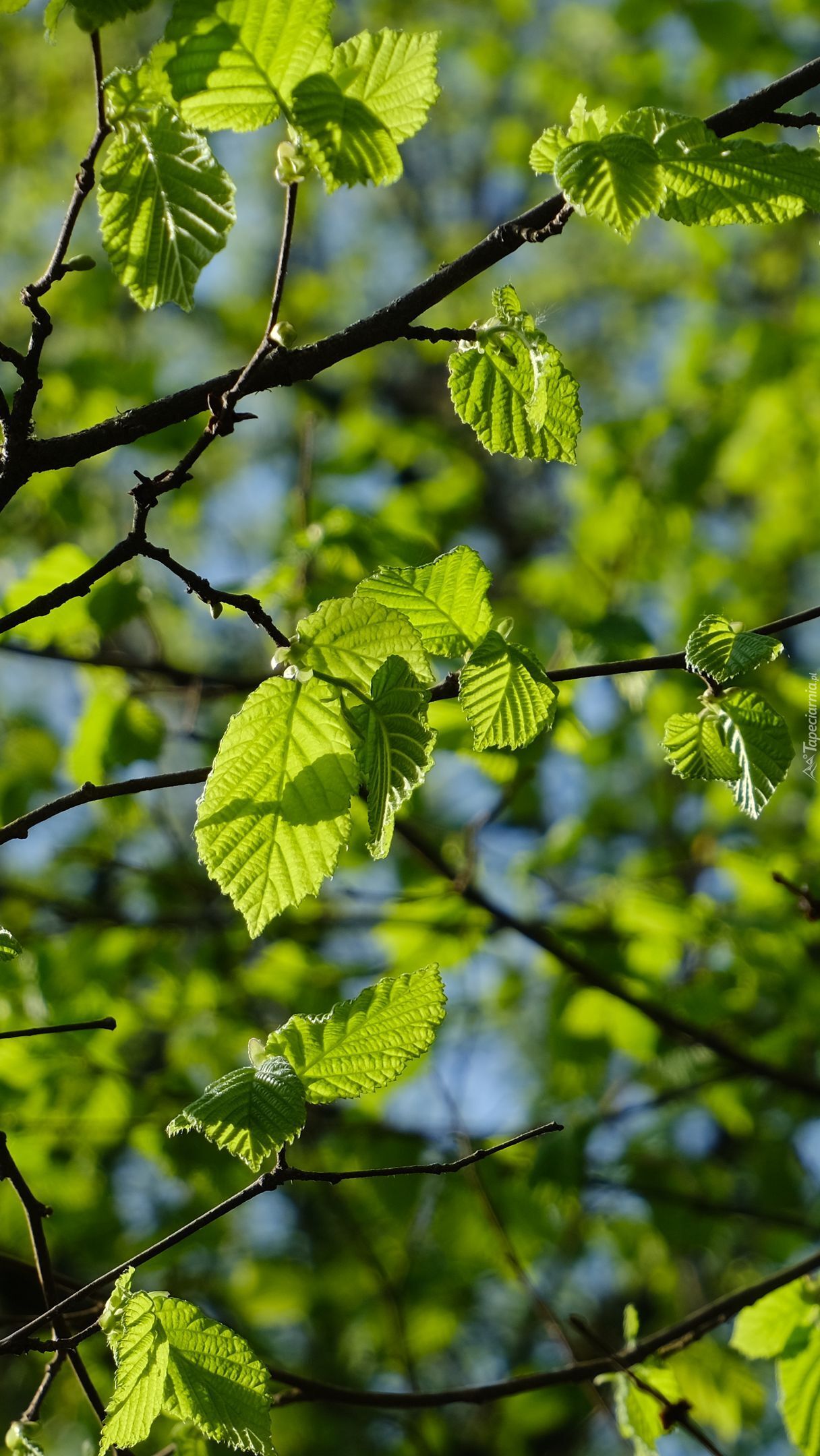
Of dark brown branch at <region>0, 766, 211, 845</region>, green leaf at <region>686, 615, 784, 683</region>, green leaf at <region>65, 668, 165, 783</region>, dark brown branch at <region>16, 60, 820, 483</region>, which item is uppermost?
green leaf at <region>65, 668, 165, 783</region>

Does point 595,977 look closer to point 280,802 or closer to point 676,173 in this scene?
point 280,802

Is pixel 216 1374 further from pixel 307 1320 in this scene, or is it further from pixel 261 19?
pixel 307 1320

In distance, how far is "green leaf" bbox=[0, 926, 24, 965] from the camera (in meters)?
0.87

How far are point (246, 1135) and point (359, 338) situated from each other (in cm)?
63

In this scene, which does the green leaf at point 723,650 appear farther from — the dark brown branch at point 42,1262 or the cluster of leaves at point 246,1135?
the dark brown branch at point 42,1262

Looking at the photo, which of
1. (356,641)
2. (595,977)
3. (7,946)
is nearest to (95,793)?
(7,946)

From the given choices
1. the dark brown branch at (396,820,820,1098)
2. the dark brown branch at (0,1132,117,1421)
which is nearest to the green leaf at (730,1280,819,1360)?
the dark brown branch at (396,820,820,1098)

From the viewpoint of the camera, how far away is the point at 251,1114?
0.84m

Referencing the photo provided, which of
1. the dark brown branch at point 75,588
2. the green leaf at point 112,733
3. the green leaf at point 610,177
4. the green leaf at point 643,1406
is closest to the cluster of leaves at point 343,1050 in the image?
the dark brown branch at point 75,588

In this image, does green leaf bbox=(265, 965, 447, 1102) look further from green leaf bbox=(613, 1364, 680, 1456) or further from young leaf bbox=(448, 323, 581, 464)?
green leaf bbox=(613, 1364, 680, 1456)

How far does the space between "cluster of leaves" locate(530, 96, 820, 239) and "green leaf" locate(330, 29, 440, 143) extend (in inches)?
4.7

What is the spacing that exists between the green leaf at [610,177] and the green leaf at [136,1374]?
92 centimetres

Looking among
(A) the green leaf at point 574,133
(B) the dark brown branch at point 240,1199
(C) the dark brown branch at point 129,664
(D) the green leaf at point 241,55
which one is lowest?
(B) the dark brown branch at point 240,1199

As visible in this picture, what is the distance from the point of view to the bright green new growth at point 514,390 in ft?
2.99
